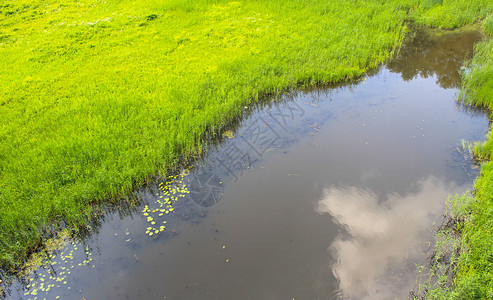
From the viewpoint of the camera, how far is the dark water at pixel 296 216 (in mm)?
4781

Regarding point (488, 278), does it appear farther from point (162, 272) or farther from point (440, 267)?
point (162, 272)

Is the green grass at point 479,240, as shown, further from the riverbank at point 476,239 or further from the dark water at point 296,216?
the dark water at point 296,216

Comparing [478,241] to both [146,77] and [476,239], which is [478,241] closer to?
[476,239]

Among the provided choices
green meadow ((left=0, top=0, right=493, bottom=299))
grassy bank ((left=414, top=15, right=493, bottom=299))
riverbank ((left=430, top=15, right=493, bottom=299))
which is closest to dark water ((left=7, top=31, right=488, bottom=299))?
grassy bank ((left=414, top=15, right=493, bottom=299))

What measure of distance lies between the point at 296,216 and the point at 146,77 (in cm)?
654

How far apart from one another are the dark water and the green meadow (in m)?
0.65

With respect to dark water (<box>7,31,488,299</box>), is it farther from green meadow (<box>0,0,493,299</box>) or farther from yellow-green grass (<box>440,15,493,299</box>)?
green meadow (<box>0,0,493,299</box>)

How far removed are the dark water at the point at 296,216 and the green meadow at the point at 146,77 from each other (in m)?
0.65

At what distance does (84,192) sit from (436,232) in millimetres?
6246

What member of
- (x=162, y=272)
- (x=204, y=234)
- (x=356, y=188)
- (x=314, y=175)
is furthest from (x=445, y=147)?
(x=162, y=272)

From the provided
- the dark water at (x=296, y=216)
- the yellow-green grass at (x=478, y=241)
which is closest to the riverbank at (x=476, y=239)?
the yellow-green grass at (x=478, y=241)

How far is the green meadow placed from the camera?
5.90m

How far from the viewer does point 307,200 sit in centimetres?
609

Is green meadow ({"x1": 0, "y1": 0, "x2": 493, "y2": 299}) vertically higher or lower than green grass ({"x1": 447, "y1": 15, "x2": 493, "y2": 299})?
higher
